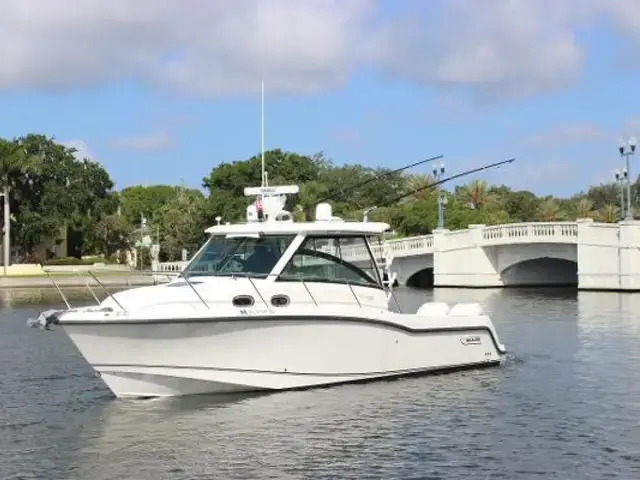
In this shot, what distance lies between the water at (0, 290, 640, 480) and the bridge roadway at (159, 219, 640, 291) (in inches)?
1270

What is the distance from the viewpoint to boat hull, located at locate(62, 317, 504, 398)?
1526 cm

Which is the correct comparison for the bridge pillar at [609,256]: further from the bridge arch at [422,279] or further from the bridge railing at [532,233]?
the bridge arch at [422,279]

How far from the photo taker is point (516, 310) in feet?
129

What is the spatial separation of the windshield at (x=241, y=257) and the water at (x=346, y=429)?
226 cm

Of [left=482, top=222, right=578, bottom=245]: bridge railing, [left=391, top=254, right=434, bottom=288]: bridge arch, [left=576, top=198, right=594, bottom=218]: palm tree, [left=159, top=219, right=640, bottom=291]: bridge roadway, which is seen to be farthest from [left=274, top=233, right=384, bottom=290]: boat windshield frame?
[left=576, top=198, right=594, bottom=218]: palm tree

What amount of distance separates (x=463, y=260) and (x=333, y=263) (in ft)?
144

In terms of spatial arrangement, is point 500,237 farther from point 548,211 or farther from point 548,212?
point 548,211

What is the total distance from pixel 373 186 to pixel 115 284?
4121 cm

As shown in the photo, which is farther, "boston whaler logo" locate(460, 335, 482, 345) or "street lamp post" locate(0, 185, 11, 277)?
"street lamp post" locate(0, 185, 11, 277)

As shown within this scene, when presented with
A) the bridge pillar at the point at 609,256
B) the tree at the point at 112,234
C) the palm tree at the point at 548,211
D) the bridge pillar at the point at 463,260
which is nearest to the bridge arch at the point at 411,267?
the bridge pillar at the point at 463,260

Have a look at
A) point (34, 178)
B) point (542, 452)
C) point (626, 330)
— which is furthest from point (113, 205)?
point (542, 452)

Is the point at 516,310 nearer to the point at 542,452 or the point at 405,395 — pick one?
the point at 405,395

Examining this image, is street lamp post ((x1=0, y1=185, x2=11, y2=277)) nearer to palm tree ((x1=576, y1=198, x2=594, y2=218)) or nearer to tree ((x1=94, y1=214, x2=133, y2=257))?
tree ((x1=94, y1=214, x2=133, y2=257))

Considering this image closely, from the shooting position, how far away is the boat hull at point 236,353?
15258mm
